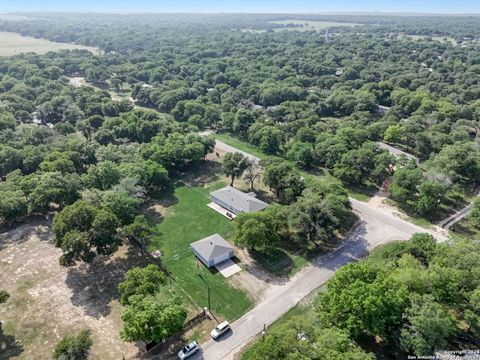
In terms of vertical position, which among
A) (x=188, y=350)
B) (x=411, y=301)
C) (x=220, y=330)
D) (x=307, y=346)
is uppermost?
(x=411, y=301)

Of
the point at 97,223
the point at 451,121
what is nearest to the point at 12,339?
the point at 97,223

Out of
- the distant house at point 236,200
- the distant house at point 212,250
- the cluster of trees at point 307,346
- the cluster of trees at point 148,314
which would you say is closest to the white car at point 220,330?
the cluster of trees at point 148,314

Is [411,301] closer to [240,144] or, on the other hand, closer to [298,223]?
[298,223]

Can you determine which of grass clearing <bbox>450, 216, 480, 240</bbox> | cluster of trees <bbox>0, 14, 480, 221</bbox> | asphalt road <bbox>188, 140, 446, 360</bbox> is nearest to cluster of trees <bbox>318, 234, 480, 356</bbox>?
asphalt road <bbox>188, 140, 446, 360</bbox>

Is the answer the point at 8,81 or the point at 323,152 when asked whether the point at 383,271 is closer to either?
the point at 323,152

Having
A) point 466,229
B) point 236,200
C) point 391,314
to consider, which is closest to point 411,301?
point 391,314

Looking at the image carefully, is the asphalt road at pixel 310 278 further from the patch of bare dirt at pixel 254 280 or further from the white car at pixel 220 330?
the patch of bare dirt at pixel 254 280
